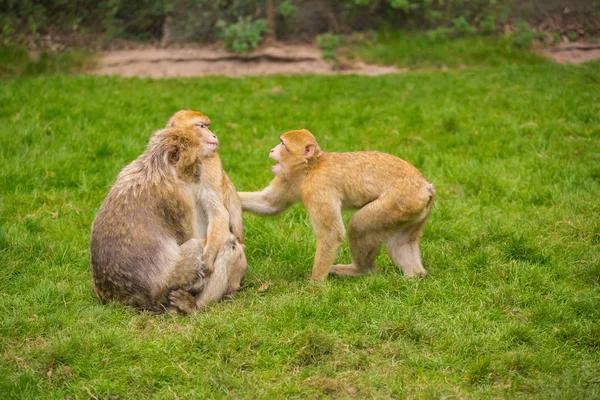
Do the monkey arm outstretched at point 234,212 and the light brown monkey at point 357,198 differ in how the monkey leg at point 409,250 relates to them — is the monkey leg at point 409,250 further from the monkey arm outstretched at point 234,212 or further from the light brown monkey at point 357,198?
the monkey arm outstretched at point 234,212

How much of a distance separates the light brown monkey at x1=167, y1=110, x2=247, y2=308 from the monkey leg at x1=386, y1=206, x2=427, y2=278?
1.22 metres

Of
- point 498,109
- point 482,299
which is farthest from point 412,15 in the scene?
point 482,299

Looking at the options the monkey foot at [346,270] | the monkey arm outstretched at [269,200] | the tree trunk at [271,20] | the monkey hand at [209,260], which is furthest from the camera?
the tree trunk at [271,20]

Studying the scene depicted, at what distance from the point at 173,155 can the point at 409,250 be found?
1.96m

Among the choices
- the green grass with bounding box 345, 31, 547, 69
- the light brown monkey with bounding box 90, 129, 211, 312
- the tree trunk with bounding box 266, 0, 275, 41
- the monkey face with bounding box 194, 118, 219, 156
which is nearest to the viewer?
the light brown monkey with bounding box 90, 129, 211, 312

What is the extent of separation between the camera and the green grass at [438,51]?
42.4ft

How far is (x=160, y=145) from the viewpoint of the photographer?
520 centimetres

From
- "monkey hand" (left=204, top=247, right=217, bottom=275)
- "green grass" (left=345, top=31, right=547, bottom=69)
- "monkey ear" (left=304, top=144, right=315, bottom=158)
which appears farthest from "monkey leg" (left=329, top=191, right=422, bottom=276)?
"green grass" (left=345, top=31, right=547, bottom=69)

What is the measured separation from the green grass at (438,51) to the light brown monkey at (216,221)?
321 inches

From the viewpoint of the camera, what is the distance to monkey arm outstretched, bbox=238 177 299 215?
597 cm

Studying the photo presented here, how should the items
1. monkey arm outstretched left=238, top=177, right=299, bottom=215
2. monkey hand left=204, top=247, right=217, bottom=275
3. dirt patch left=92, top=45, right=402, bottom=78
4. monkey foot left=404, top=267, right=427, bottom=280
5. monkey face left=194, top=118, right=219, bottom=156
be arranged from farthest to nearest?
dirt patch left=92, top=45, right=402, bottom=78 → monkey arm outstretched left=238, top=177, right=299, bottom=215 → monkey foot left=404, top=267, right=427, bottom=280 → monkey face left=194, top=118, right=219, bottom=156 → monkey hand left=204, top=247, right=217, bottom=275

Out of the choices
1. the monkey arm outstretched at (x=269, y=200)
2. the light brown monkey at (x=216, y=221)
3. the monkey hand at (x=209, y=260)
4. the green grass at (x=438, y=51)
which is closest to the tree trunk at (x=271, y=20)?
the green grass at (x=438, y=51)

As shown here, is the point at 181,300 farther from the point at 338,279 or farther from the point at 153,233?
the point at 338,279

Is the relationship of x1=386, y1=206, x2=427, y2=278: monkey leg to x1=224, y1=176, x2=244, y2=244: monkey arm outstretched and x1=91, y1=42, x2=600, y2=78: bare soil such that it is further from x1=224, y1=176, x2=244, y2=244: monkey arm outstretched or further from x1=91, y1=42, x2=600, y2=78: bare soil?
x1=91, y1=42, x2=600, y2=78: bare soil
